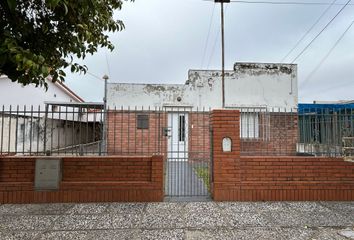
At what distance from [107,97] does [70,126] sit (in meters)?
4.79

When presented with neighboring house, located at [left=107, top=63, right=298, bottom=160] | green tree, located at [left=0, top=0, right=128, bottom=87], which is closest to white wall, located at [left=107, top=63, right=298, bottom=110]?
neighboring house, located at [left=107, top=63, right=298, bottom=160]

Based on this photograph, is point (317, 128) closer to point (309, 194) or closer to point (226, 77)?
point (309, 194)

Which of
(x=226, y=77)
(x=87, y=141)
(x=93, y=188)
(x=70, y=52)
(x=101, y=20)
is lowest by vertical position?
(x=93, y=188)

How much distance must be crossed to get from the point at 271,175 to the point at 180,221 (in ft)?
7.71

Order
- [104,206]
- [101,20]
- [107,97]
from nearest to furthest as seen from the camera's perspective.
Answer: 1. [101,20]
2. [104,206]
3. [107,97]

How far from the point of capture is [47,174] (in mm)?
5695

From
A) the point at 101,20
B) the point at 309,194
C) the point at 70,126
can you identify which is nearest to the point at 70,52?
the point at 101,20

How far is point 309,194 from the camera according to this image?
595 centimetres

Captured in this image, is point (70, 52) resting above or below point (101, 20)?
below

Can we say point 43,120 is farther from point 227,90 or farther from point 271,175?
point 227,90

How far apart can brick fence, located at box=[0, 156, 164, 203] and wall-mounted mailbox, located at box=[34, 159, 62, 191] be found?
0.10m

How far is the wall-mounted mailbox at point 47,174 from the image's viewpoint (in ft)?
18.7

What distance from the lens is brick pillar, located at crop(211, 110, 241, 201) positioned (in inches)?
232

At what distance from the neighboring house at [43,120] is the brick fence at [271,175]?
2984 mm
